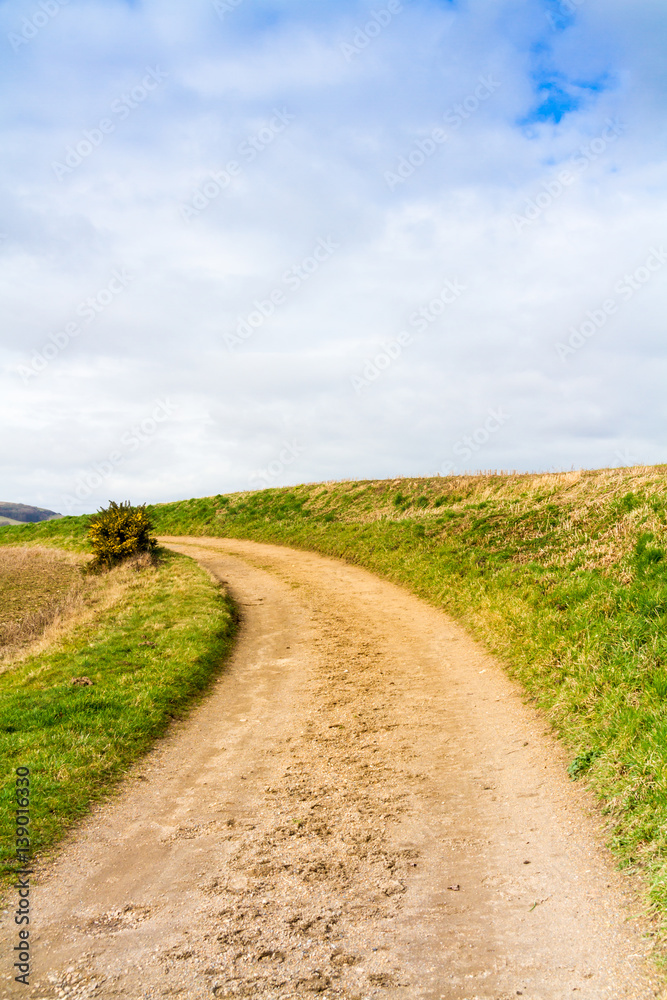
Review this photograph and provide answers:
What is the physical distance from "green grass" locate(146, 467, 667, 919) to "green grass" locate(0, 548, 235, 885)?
20.7ft

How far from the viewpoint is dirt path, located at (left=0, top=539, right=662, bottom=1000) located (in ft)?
15.2

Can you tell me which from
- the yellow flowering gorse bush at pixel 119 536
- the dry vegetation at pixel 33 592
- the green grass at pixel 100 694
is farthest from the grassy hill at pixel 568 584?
the dry vegetation at pixel 33 592

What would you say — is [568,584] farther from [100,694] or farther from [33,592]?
[33,592]

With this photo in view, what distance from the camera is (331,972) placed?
459 cm

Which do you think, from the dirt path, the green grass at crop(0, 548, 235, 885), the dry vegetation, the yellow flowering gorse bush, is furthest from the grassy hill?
Answer: the dry vegetation

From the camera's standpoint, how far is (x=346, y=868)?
5.96 metres

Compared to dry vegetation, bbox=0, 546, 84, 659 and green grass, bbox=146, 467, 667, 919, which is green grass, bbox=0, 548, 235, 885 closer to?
dry vegetation, bbox=0, 546, 84, 659

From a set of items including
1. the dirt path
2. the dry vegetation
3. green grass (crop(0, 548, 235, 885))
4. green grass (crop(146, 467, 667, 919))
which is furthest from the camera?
the dry vegetation

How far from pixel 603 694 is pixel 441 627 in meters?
6.41

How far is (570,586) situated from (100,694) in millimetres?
9870

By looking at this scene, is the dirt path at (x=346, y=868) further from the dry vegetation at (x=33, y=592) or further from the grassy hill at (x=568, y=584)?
the dry vegetation at (x=33, y=592)

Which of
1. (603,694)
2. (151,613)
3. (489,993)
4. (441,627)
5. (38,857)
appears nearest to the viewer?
(489,993)

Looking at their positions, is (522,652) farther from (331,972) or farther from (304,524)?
(304,524)

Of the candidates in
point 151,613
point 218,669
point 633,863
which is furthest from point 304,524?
point 633,863
